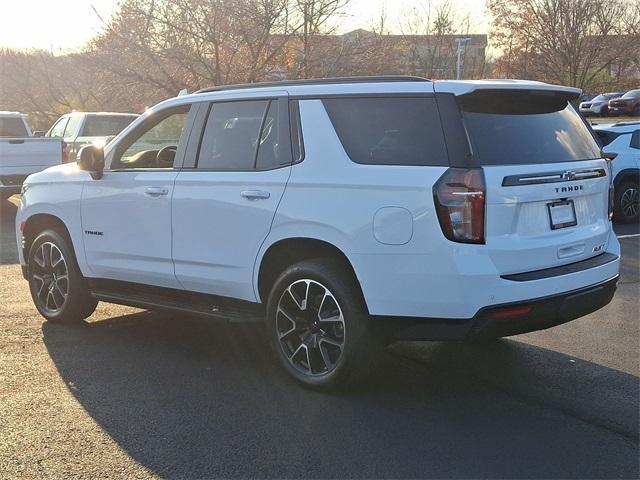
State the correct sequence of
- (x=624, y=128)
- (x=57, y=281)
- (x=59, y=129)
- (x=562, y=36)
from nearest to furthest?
1. (x=57, y=281)
2. (x=624, y=128)
3. (x=59, y=129)
4. (x=562, y=36)

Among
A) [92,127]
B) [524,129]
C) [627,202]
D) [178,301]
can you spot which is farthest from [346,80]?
[92,127]

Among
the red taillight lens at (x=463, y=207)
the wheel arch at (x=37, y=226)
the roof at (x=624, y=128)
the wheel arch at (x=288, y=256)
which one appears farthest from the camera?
the roof at (x=624, y=128)

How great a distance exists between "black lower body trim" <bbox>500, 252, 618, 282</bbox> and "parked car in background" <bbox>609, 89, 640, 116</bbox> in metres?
39.1

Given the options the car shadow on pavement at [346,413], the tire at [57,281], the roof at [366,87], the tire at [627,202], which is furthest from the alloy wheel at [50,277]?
the tire at [627,202]

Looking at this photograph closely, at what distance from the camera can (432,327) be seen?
4211mm

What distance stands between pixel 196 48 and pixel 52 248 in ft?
43.9

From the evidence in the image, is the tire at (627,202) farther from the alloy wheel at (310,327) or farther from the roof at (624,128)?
the alloy wheel at (310,327)

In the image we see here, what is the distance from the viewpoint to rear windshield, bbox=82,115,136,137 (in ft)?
54.8

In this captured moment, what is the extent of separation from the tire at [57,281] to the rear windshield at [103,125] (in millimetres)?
10778

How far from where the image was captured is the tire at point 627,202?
12373mm

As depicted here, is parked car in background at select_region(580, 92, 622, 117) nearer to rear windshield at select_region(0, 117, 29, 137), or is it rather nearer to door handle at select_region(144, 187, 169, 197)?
rear windshield at select_region(0, 117, 29, 137)

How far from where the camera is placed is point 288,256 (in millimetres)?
4844

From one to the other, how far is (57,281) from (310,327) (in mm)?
2638

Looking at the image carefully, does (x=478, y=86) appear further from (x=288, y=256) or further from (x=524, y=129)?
(x=288, y=256)
